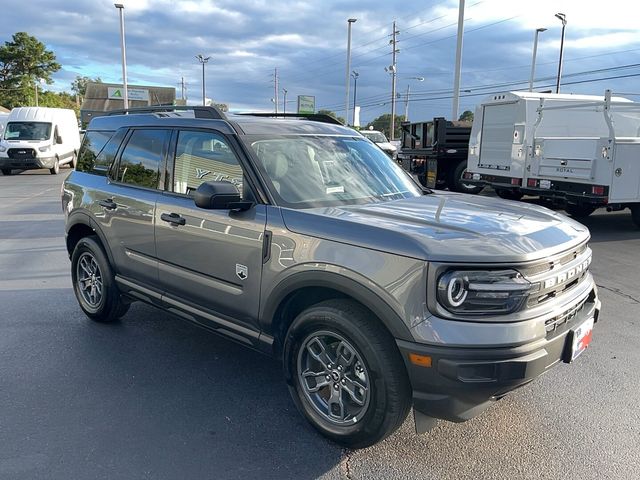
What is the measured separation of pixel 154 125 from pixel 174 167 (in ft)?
1.75

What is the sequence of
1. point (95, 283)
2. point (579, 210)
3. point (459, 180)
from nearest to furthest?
point (95, 283) < point (579, 210) < point (459, 180)

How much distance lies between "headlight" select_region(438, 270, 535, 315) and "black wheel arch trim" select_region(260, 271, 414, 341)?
0.86 ft

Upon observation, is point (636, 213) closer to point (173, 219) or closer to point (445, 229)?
point (445, 229)

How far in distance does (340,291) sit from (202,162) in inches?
64.0

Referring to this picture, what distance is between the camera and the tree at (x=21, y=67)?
5888cm

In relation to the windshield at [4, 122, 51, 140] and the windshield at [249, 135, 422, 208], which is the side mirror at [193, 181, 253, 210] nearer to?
the windshield at [249, 135, 422, 208]

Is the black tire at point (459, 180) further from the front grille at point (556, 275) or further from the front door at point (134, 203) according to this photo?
the front grille at point (556, 275)

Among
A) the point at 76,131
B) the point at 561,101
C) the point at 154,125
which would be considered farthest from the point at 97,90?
the point at 154,125

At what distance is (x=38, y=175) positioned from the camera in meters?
23.0

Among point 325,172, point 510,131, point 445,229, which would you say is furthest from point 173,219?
point 510,131

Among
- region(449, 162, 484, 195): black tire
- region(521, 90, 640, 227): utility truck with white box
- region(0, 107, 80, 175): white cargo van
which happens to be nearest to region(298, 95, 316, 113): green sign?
region(0, 107, 80, 175): white cargo van

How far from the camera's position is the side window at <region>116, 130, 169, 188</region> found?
14.2 feet

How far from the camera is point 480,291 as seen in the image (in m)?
2.62

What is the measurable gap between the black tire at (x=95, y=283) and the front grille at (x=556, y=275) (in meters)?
3.61
